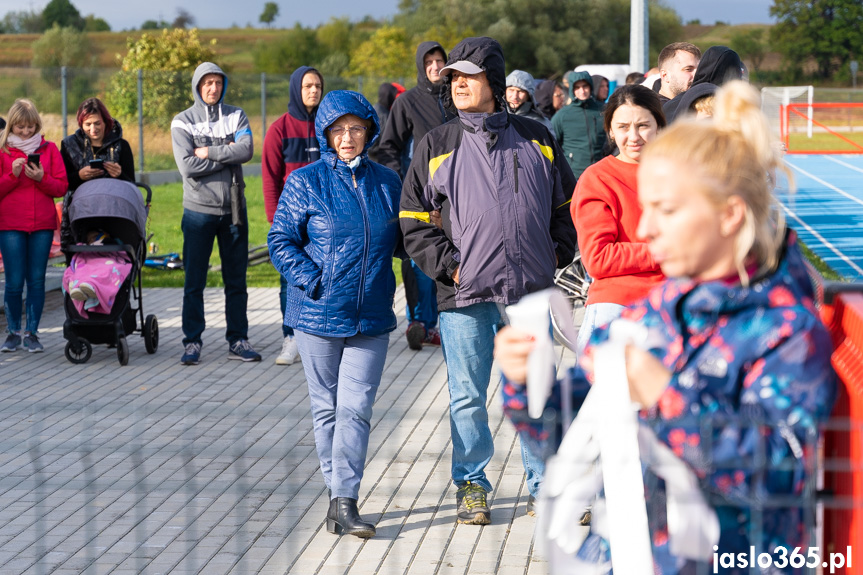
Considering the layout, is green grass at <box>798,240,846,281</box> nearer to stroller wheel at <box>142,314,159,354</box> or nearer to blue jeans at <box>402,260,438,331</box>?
blue jeans at <box>402,260,438,331</box>

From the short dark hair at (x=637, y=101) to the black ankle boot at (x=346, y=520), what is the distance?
2.10 metres

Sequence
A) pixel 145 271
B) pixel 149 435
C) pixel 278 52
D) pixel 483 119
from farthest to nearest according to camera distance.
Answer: pixel 278 52, pixel 145 271, pixel 149 435, pixel 483 119

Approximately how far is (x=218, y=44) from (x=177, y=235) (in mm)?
78991

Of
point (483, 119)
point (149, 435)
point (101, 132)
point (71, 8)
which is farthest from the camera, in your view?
point (71, 8)

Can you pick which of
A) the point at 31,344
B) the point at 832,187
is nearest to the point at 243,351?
the point at 31,344

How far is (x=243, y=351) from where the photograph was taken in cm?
890

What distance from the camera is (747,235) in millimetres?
2076

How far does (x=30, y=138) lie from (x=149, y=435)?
3.66m

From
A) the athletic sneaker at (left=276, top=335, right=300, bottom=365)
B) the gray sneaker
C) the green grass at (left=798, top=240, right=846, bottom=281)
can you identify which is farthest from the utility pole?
the gray sneaker

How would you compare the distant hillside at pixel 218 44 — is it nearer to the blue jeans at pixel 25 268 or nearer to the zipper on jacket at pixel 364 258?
the blue jeans at pixel 25 268

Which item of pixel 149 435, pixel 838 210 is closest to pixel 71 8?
pixel 838 210

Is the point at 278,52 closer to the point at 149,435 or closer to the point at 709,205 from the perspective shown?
the point at 149,435

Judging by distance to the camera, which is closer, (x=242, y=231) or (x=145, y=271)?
(x=242, y=231)

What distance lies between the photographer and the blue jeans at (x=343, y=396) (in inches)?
196
